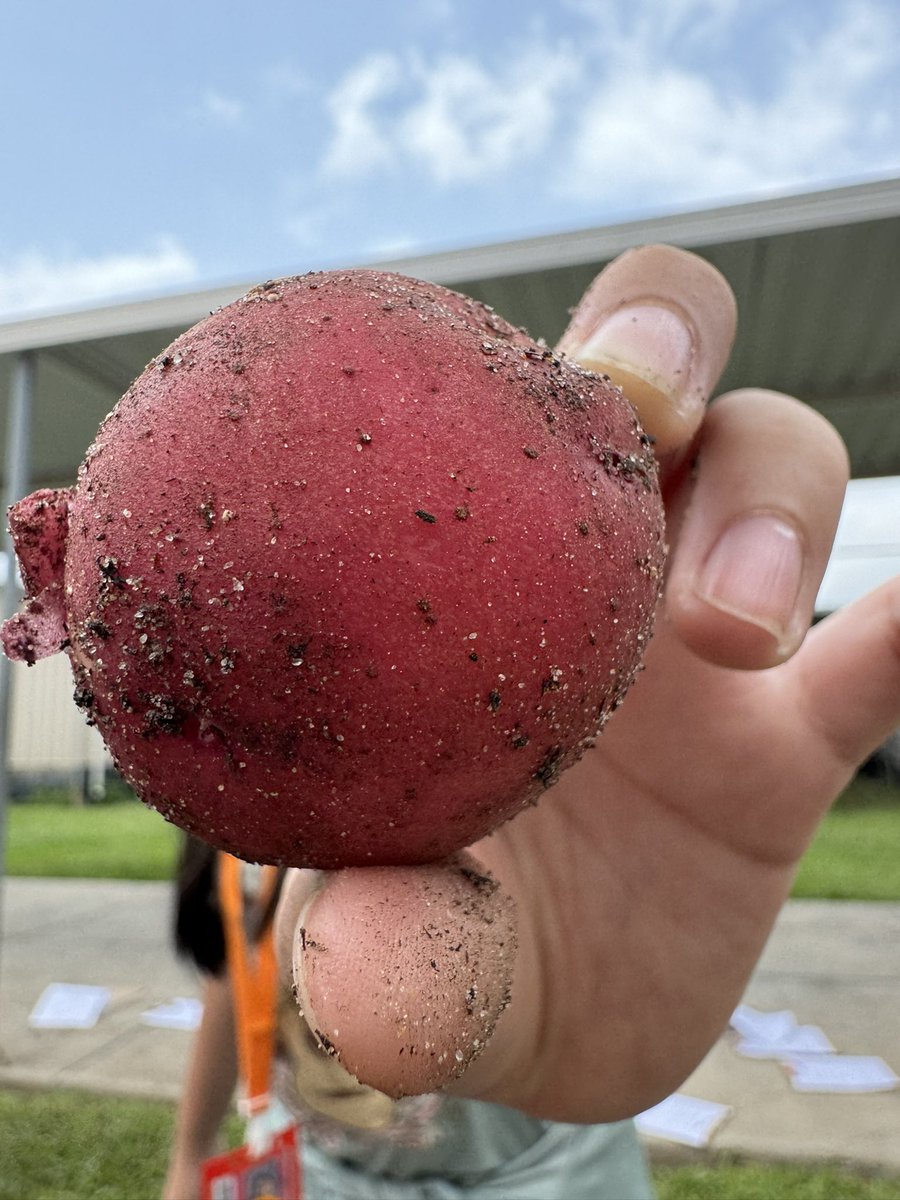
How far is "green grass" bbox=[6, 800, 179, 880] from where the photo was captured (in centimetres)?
870

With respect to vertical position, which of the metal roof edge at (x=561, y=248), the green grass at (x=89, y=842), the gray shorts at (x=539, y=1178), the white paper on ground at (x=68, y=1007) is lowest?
the green grass at (x=89, y=842)

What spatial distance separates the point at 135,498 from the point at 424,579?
166mm

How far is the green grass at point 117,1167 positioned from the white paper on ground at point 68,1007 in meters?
0.69

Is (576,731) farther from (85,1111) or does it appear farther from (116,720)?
(85,1111)

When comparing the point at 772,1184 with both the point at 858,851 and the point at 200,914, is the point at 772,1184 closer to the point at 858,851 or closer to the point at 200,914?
the point at 200,914

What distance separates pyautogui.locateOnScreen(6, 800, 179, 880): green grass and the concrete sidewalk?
3.13 ft

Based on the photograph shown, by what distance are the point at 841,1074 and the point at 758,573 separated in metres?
2.73

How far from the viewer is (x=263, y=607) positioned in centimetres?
48

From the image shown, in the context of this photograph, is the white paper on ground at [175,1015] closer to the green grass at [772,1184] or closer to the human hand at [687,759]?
the green grass at [772,1184]

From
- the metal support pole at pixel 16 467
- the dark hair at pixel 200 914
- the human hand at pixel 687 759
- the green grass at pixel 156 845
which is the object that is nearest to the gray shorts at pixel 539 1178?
the dark hair at pixel 200 914

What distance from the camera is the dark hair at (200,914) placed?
61.6 inches

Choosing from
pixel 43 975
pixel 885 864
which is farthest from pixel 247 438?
pixel 885 864

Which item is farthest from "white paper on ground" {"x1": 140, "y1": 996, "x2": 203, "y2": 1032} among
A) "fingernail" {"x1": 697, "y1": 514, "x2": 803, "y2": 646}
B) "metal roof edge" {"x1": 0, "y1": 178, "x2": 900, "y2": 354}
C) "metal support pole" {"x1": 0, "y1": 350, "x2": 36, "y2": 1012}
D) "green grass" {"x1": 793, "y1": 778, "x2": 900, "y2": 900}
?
"green grass" {"x1": 793, "y1": 778, "x2": 900, "y2": 900}

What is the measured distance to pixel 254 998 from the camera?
132 cm
